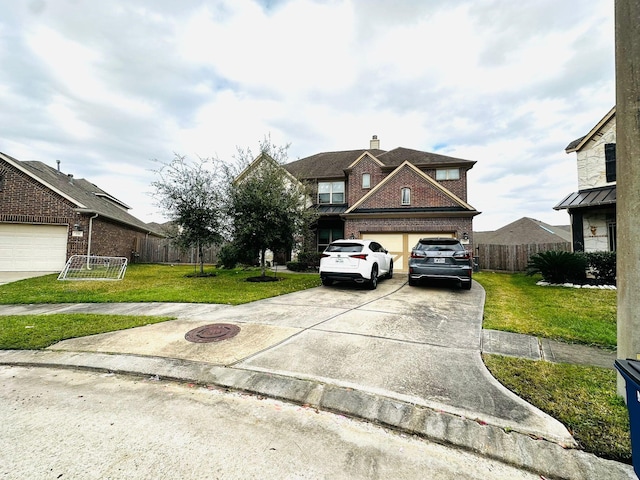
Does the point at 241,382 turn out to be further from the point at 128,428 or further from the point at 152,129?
the point at 152,129

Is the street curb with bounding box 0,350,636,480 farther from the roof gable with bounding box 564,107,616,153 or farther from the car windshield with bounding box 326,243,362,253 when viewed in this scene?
the roof gable with bounding box 564,107,616,153

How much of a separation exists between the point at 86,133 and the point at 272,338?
62.8 feet

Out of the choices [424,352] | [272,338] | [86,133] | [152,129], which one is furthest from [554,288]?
[86,133]

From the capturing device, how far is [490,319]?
5.68 meters

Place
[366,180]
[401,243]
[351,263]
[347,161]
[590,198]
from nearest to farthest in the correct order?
[351,263]
[590,198]
[401,243]
[366,180]
[347,161]

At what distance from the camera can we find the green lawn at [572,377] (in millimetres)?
2180

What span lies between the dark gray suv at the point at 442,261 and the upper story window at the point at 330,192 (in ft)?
36.5

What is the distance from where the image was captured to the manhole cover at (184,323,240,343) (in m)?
4.49

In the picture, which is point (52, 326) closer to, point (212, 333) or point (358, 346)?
point (212, 333)

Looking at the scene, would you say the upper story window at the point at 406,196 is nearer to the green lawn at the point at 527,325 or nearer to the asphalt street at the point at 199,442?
the green lawn at the point at 527,325

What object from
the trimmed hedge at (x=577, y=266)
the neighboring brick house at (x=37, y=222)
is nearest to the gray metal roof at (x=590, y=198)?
the trimmed hedge at (x=577, y=266)

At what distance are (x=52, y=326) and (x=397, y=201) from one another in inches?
581

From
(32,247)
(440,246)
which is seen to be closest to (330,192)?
(440,246)

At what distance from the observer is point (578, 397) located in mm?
2689
